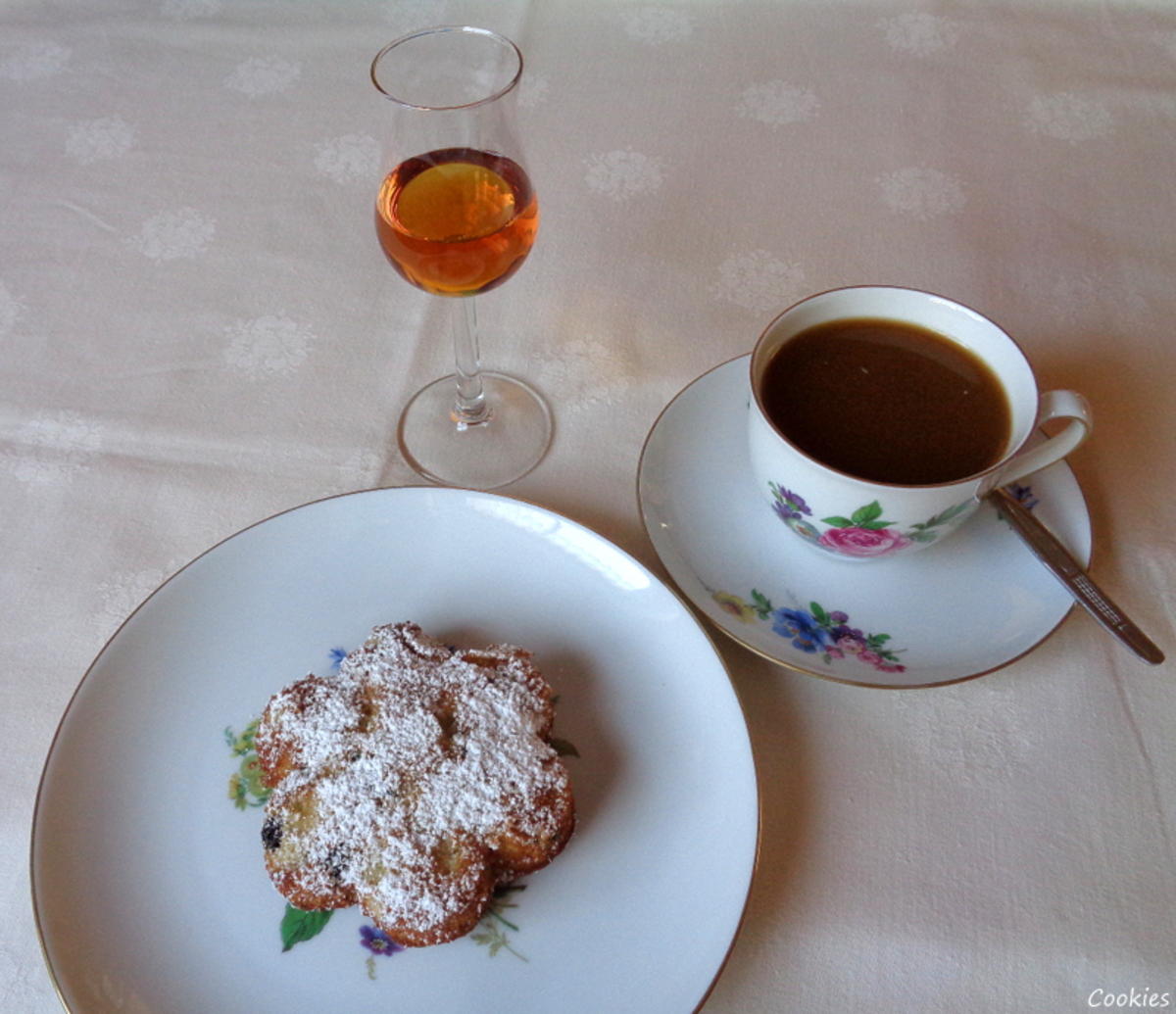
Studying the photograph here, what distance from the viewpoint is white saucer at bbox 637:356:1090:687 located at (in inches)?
34.1

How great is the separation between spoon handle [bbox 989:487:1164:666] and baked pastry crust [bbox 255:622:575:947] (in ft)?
1.62

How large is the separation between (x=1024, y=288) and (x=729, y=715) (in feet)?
2.48

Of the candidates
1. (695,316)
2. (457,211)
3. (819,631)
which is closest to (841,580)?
(819,631)

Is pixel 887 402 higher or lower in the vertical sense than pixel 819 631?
higher

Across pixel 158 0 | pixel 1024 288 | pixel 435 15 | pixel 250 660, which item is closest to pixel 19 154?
pixel 158 0

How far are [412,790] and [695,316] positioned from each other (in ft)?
→ 2.34

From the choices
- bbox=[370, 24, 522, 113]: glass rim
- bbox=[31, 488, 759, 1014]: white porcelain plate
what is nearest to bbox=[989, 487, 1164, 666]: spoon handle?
bbox=[31, 488, 759, 1014]: white porcelain plate

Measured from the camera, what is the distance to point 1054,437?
0.87m

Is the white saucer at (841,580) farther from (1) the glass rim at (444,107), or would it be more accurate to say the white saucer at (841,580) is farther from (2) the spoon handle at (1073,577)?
(1) the glass rim at (444,107)

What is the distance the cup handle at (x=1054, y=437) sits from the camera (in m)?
0.86

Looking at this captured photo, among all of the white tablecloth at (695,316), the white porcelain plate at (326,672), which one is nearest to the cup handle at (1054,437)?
the white tablecloth at (695,316)

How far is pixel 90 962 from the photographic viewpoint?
0.71 m

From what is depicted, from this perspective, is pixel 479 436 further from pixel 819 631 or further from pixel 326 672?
pixel 819 631

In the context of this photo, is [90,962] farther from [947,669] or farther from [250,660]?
[947,669]
